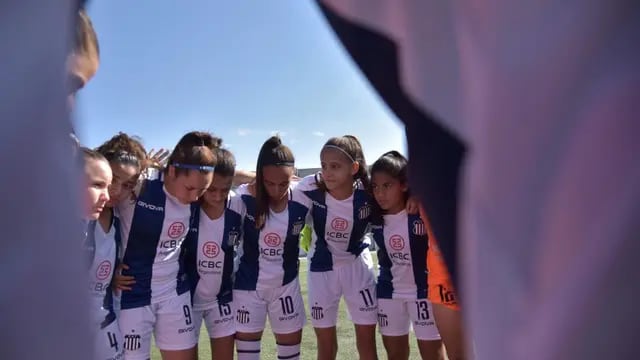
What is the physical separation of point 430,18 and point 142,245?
2.86 metres

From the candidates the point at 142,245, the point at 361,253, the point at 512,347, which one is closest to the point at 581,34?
the point at 512,347

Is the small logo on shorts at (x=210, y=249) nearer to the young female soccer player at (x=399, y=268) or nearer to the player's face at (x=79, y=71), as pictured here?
the young female soccer player at (x=399, y=268)

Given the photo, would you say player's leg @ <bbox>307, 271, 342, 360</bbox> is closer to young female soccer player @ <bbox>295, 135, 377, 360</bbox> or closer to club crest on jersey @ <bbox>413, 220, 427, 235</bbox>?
young female soccer player @ <bbox>295, 135, 377, 360</bbox>

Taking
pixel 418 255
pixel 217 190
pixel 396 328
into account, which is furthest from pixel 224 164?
pixel 396 328

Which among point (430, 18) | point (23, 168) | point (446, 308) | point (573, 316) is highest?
point (430, 18)

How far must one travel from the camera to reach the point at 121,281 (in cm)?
303

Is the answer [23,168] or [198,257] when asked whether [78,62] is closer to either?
[23,168]

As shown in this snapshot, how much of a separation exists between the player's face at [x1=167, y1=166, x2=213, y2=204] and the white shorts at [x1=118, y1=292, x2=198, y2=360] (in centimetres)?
55

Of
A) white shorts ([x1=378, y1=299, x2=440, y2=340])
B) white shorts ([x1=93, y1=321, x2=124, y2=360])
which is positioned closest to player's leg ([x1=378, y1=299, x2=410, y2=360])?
white shorts ([x1=378, y1=299, x2=440, y2=340])

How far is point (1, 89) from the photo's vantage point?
43 centimetres

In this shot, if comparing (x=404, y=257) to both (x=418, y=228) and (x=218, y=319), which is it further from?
(x=218, y=319)

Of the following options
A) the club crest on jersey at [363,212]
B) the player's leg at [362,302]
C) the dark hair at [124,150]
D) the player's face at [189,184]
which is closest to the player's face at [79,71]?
the dark hair at [124,150]

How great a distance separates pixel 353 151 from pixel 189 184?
42.6 inches

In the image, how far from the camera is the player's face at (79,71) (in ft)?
1.53
